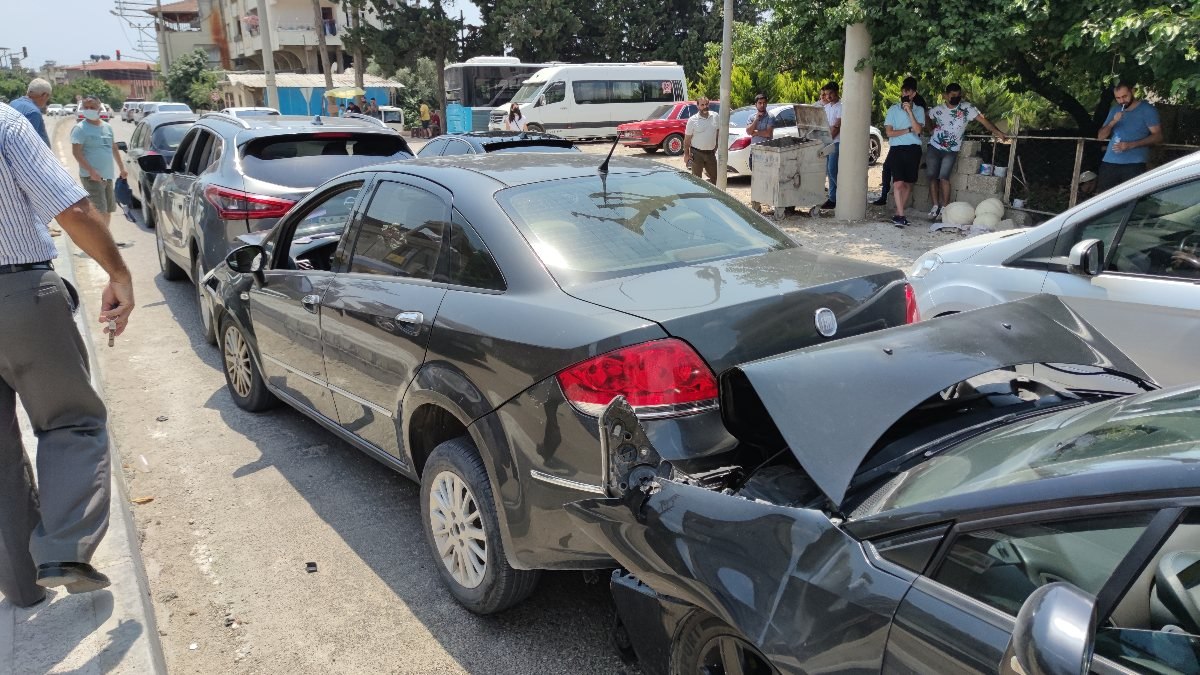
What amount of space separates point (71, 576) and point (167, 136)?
11.8m

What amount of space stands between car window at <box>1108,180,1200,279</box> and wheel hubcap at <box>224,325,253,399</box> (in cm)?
487

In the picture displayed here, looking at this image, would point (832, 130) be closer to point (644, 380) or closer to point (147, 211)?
point (147, 211)

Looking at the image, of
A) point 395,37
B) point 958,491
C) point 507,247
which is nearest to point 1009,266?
point 507,247

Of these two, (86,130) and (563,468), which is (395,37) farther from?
(563,468)

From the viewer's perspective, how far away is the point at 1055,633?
1.37 m

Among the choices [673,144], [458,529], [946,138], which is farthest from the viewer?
[673,144]

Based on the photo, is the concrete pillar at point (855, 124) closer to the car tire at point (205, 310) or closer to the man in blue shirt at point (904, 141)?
the man in blue shirt at point (904, 141)

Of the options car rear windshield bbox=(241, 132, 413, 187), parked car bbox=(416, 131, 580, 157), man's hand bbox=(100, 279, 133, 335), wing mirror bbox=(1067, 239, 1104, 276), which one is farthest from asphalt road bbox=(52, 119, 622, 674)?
parked car bbox=(416, 131, 580, 157)

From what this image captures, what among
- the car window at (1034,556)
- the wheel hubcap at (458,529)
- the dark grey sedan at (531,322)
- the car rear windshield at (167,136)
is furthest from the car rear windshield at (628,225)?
the car rear windshield at (167,136)

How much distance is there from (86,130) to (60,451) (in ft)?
28.5

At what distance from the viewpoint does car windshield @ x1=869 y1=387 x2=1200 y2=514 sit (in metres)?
1.66

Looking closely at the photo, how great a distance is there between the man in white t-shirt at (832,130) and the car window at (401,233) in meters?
9.80

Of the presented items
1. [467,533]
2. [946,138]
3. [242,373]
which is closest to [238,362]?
[242,373]

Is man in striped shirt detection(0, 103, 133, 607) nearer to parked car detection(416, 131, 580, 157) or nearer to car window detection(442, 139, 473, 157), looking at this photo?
parked car detection(416, 131, 580, 157)
